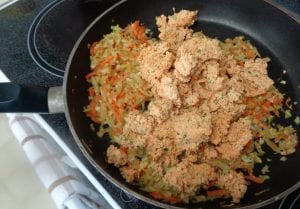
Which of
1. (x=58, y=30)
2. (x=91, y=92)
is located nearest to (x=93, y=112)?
(x=91, y=92)

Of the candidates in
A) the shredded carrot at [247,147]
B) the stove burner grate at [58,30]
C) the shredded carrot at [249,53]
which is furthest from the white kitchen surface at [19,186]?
the shredded carrot at [249,53]

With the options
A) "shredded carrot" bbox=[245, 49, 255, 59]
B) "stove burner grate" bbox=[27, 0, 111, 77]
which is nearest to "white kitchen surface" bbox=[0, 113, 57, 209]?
"stove burner grate" bbox=[27, 0, 111, 77]

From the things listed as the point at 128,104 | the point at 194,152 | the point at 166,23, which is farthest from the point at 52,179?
the point at 166,23

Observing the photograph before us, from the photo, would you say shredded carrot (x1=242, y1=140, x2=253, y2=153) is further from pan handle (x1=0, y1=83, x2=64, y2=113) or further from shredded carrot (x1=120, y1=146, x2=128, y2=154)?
pan handle (x1=0, y1=83, x2=64, y2=113)

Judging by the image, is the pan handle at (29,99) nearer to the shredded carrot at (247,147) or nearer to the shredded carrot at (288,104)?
the shredded carrot at (247,147)

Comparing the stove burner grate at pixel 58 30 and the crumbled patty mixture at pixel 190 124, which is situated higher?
the stove burner grate at pixel 58 30

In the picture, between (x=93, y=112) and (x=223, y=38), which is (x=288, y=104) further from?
(x=93, y=112)

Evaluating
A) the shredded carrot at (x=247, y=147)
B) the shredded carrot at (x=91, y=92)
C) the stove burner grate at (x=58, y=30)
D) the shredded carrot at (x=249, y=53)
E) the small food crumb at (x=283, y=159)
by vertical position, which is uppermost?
the stove burner grate at (x=58, y=30)
